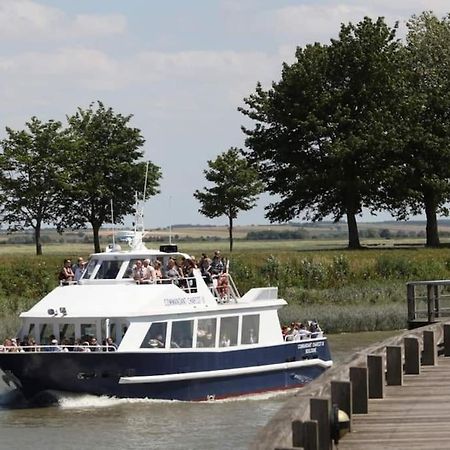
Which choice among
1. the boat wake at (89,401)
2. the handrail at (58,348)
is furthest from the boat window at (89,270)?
the boat wake at (89,401)

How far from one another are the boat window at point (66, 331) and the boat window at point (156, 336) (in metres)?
2.07

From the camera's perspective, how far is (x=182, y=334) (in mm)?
35969

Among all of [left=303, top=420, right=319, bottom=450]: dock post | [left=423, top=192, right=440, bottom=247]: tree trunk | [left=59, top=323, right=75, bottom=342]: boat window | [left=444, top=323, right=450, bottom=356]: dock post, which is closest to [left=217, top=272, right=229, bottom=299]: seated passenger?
[left=59, top=323, right=75, bottom=342]: boat window

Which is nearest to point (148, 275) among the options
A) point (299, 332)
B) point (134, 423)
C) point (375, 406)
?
point (299, 332)

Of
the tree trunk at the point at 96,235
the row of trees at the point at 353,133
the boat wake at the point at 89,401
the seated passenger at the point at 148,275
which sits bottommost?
the boat wake at the point at 89,401

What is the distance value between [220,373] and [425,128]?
158ft

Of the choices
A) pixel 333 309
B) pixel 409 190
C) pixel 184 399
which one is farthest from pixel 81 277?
pixel 409 190

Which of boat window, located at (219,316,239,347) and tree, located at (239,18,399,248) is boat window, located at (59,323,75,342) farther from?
tree, located at (239,18,399,248)

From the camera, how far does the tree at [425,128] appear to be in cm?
7931

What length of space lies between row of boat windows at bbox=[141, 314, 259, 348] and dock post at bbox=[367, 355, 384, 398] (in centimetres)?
1752

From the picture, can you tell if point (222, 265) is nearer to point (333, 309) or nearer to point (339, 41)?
point (333, 309)

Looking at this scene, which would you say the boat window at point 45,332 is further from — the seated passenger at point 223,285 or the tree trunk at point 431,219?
the tree trunk at point 431,219

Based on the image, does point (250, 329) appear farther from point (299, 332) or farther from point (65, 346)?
point (65, 346)

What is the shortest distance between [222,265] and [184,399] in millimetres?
5084
